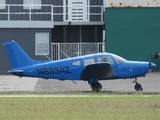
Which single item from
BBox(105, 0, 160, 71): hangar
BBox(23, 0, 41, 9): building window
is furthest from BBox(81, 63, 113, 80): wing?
BBox(23, 0, 41, 9): building window

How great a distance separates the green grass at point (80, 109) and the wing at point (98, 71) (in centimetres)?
482

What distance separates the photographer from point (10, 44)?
24516 millimetres

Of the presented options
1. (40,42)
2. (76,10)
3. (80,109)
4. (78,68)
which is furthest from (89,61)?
(76,10)

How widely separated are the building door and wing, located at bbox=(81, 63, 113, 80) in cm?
1350

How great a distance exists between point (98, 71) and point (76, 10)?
552 inches

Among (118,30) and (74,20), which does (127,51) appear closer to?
(118,30)

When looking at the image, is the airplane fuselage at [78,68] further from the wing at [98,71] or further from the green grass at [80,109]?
the green grass at [80,109]

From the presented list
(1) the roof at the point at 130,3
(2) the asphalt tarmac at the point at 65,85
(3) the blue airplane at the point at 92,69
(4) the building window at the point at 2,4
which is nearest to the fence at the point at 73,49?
(1) the roof at the point at 130,3

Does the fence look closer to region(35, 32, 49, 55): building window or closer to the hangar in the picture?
region(35, 32, 49, 55): building window

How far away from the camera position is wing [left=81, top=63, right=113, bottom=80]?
2364cm

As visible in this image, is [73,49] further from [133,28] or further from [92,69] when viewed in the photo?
[92,69]

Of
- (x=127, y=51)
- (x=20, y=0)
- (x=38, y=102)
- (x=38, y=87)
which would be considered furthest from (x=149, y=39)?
(x=38, y=102)

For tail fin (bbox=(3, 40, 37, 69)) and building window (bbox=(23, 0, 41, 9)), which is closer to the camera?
tail fin (bbox=(3, 40, 37, 69))

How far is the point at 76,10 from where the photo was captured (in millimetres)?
37438
